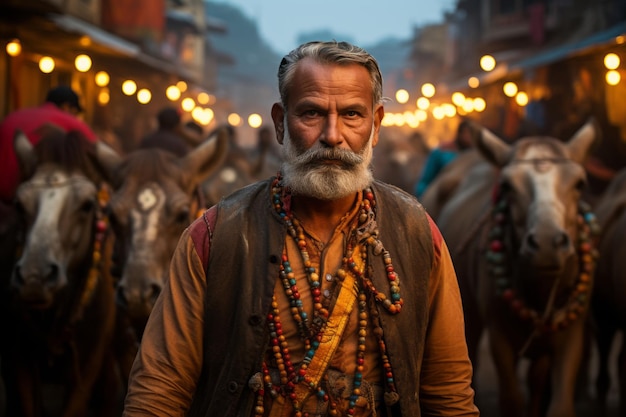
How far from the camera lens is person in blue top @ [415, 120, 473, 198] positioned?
11.7 meters

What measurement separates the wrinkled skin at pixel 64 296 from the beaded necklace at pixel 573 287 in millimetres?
2597

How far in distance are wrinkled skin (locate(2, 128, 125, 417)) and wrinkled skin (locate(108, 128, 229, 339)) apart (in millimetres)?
282

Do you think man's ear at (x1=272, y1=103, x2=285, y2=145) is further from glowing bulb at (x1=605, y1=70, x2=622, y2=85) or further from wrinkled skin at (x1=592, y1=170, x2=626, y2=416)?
glowing bulb at (x1=605, y1=70, x2=622, y2=85)

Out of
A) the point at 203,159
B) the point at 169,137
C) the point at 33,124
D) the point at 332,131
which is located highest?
the point at 169,137

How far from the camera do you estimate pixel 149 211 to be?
6023 mm

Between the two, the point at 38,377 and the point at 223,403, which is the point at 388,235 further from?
the point at 38,377

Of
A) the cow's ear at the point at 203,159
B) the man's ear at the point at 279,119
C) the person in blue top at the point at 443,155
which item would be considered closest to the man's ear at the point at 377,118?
the man's ear at the point at 279,119

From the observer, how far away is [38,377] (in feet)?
22.0

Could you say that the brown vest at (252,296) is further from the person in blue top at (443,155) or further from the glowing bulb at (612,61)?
the glowing bulb at (612,61)

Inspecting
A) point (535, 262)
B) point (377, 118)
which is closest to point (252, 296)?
point (377, 118)

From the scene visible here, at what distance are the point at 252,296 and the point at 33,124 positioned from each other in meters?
5.09

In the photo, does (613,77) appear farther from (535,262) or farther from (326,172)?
(326,172)

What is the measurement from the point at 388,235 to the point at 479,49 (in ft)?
129

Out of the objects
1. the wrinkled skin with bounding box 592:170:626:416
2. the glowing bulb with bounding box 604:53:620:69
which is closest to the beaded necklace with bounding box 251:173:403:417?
the wrinkled skin with bounding box 592:170:626:416
